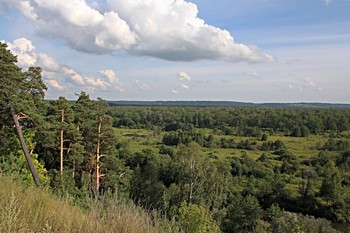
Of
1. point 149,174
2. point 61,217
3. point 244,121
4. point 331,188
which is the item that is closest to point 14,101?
point 61,217

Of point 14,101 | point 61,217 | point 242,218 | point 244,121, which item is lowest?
point 242,218

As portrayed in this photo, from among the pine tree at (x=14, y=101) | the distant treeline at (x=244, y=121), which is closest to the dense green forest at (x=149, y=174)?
the pine tree at (x=14, y=101)

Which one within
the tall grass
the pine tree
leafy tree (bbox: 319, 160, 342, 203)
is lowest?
leafy tree (bbox: 319, 160, 342, 203)

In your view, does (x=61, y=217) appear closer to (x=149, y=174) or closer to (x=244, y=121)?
(x=149, y=174)

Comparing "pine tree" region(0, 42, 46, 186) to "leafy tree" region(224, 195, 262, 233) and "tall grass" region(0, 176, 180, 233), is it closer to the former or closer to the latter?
"tall grass" region(0, 176, 180, 233)

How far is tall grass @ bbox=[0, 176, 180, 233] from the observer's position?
3497 mm

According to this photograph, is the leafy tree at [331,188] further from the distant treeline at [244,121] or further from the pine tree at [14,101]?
the distant treeline at [244,121]

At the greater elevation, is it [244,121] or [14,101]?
[14,101]

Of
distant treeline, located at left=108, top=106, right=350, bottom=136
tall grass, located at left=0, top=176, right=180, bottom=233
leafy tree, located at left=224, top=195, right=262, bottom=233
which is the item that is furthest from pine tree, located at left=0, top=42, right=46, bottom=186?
distant treeline, located at left=108, top=106, right=350, bottom=136

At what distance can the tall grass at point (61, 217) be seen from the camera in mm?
3497

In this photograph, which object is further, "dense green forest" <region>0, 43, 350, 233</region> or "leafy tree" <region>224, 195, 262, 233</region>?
"leafy tree" <region>224, 195, 262, 233</region>

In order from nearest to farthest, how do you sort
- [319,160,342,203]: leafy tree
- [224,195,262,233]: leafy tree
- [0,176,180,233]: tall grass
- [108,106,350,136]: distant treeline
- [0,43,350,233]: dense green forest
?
[0,176,180,233]: tall grass < [0,43,350,233]: dense green forest < [224,195,262,233]: leafy tree < [319,160,342,203]: leafy tree < [108,106,350,136]: distant treeline

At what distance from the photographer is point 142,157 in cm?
5375

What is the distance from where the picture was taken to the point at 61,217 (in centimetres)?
384
